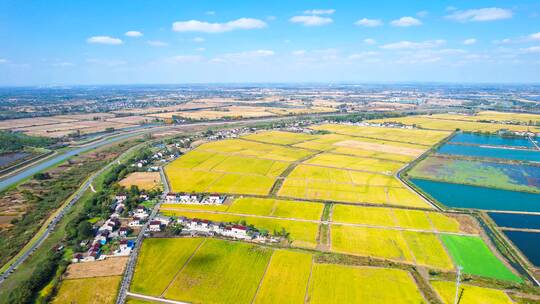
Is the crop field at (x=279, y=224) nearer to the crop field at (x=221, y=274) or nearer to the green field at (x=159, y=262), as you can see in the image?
the crop field at (x=221, y=274)

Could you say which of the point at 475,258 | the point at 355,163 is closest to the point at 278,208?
the point at 475,258

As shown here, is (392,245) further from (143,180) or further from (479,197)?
(143,180)

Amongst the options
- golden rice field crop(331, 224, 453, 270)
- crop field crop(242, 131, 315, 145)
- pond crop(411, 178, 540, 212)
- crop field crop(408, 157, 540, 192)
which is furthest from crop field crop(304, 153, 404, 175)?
golden rice field crop(331, 224, 453, 270)

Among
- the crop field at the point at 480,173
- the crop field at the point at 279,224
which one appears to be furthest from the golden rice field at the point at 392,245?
the crop field at the point at 480,173

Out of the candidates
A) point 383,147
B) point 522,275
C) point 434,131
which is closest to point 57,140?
point 383,147

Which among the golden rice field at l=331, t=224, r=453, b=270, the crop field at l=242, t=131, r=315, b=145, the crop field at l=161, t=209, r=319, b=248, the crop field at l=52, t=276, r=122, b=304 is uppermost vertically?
the crop field at l=242, t=131, r=315, b=145

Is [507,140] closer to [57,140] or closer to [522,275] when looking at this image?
[522,275]

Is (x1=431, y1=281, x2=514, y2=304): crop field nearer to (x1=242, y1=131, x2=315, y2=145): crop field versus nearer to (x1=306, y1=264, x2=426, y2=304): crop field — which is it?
(x1=306, y1=264, x2=426, y2=304): crop field
